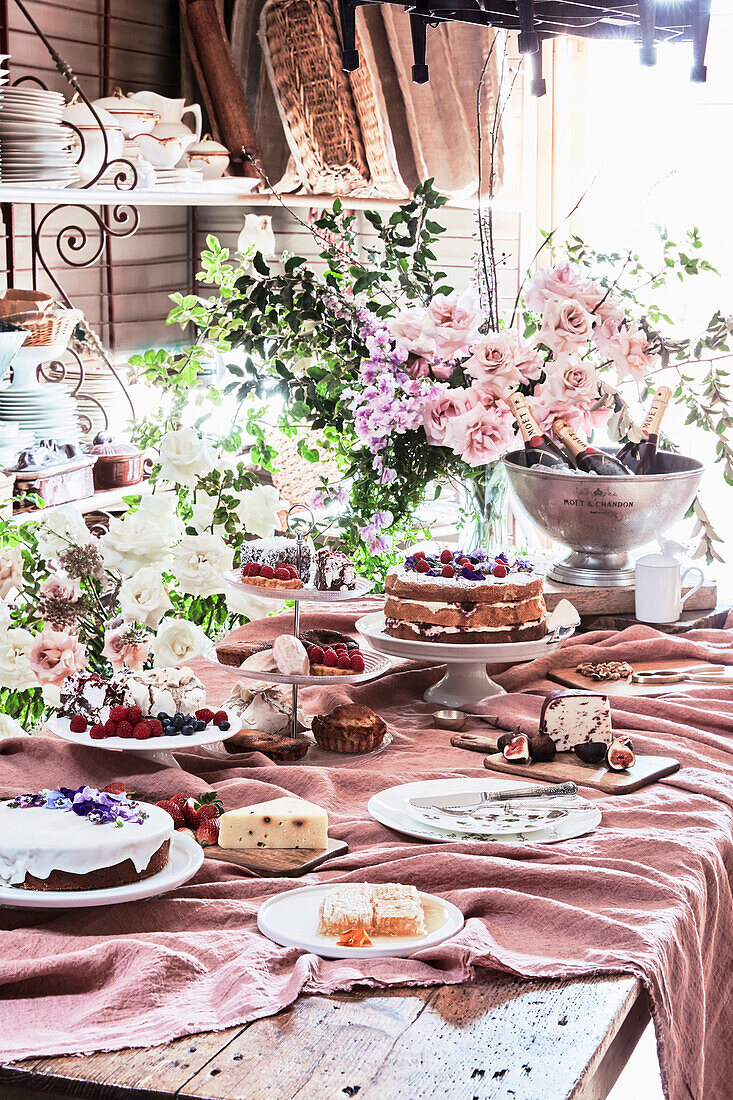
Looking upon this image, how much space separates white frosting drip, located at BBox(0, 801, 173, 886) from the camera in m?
1.01

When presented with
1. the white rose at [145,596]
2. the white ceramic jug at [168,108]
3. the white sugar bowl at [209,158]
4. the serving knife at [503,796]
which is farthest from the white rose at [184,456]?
the white sugar bowl at [209,158]

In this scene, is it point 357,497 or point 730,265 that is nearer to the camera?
point 357,497

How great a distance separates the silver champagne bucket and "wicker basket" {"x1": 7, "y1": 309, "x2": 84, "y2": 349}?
113 centimetres

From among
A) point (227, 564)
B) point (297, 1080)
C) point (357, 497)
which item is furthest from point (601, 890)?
point (357, 497)

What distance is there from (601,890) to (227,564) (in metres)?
0.86

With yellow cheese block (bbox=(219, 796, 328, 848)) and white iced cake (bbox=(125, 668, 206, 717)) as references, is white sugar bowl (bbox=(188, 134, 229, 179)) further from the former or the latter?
yellow cheese block (bbox=(219, 796, 328, 848))

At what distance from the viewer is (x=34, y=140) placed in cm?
253

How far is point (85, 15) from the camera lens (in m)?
3.40

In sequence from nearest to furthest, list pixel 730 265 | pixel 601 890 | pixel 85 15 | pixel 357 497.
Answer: pixel 601 890 < pixel 357 497 < pixel 85 15 < pixel 730 265

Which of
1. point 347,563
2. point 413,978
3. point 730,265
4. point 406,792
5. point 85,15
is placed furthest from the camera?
point 730,265

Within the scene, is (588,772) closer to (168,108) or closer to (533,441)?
(533,441)

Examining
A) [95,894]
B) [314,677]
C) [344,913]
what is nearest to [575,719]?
[314,677]

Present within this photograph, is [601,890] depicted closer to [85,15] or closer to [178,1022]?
[178,1022]

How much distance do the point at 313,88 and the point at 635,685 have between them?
7.79 feet
